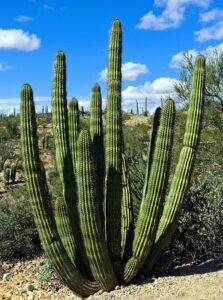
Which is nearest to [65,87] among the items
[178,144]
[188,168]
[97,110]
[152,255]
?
[97,110]

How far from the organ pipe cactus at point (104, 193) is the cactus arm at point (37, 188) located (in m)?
0.01

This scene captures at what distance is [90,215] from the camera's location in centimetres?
Answer: 681

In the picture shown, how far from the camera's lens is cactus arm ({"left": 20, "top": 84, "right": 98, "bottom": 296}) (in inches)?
279

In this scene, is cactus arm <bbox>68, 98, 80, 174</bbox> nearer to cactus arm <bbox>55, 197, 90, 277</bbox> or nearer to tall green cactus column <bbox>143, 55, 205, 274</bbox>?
cactus arm <bbox>55, 197, 90, 277</bbox>

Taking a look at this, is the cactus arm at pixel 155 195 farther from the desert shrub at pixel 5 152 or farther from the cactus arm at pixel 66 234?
the desert shrub at pixel 5 152

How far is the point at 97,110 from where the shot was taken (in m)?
8.12

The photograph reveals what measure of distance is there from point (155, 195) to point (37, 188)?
5.25ft

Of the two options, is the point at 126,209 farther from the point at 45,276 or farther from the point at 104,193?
the point at 45,276

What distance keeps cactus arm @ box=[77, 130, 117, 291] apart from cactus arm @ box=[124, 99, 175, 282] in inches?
17.2

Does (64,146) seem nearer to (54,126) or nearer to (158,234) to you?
(54,126)

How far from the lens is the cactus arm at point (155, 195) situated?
7.14 m

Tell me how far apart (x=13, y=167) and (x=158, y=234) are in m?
16.2

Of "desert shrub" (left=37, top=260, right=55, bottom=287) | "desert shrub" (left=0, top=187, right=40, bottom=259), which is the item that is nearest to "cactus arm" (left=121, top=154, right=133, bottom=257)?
"desert shrub" (left=37, top=260, right=55, bottom=287)

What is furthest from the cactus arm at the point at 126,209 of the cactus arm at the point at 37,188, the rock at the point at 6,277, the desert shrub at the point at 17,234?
the desert shrub at the point at 17,234
